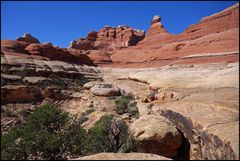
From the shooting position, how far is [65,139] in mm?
10000

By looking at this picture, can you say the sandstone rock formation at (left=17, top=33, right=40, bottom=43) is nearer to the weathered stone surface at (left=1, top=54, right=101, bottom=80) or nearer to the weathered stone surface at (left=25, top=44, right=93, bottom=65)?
the weathered stone surface at (left=25, top=44, right=93, bottom=65)

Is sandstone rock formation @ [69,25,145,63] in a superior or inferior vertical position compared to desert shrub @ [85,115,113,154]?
superior

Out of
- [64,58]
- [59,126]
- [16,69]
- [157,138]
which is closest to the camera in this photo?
[157,138]

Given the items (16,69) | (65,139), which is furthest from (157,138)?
(16,69)

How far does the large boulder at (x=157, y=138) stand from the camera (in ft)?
27.3

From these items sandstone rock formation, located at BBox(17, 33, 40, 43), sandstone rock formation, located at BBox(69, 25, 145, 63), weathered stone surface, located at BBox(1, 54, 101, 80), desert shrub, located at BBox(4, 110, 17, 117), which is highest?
sandstone rock formation, located at BBox(69, 25, 145, 63)

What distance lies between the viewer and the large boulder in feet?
27.3

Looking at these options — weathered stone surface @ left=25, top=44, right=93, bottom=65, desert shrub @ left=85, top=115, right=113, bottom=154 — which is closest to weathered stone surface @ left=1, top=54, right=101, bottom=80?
weathered stone surface @ left=25, top=44, right=93, bottom=65

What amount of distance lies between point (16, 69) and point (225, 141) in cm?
3136

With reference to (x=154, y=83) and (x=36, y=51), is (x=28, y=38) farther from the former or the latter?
(x=154, y=83)

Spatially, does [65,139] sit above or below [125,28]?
below

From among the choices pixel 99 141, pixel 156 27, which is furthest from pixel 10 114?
pixel 156 27

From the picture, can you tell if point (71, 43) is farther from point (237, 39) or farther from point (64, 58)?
point (237, 39)

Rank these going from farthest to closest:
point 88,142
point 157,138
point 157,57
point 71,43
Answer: point 71,43 < point 157,57 < point 88,142 < point 157,138
